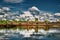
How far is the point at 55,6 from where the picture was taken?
245 centimetres

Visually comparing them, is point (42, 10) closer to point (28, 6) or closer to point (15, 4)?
point (28, 6)

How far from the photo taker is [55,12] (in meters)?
2.44

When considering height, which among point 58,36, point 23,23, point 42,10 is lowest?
point 58,36

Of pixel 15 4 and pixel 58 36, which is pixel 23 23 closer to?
pixel 15 4

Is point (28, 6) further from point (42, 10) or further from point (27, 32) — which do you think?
point (27, 32)

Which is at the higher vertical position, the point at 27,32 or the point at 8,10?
the point at 8,10

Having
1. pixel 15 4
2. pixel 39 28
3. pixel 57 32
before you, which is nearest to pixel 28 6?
pixel 15 4

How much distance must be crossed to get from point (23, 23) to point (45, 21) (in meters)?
0.32

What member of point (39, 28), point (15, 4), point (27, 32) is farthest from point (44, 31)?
point (15, 4)

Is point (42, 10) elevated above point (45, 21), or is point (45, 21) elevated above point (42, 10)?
point (42, 10)

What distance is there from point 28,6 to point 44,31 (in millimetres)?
430

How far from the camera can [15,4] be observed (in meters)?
2.48

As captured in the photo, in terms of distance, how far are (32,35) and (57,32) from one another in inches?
14.2

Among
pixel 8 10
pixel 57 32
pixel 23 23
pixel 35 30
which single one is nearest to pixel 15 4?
pixel 8 10
